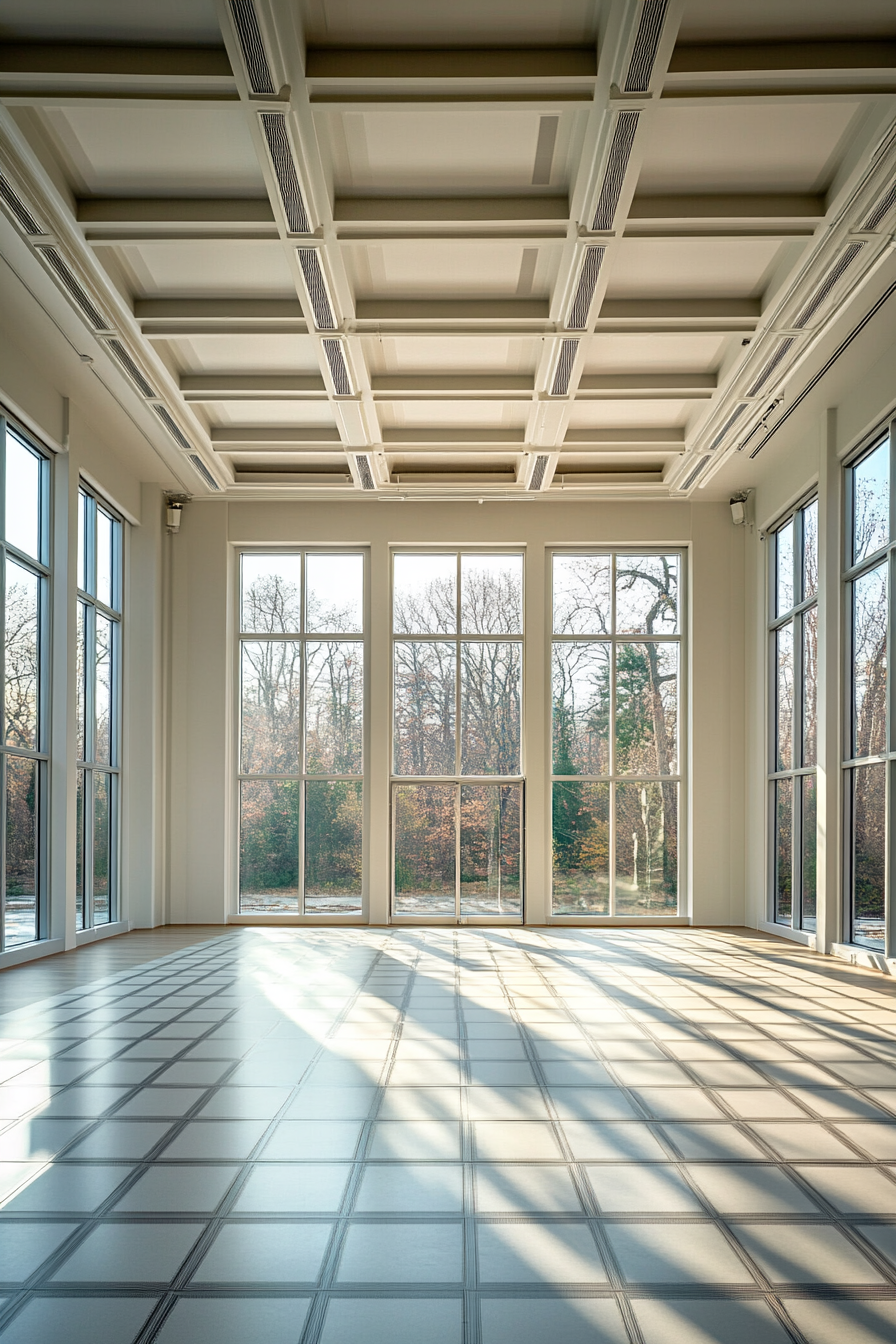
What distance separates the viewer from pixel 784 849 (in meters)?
13.5

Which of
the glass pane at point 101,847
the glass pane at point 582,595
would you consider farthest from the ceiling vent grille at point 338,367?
the glass pane at point 101,847

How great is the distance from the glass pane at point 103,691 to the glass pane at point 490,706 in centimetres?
478

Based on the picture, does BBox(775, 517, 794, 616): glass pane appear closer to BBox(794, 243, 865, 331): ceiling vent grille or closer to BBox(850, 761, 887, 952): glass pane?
BBox(850, 761, 887, 952): glass pane

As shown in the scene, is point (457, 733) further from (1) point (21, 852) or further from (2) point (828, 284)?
(2) point (828, 284)

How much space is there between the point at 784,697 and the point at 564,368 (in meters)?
5.33

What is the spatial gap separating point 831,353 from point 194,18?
660cm

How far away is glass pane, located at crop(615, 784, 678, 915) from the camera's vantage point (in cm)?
1505

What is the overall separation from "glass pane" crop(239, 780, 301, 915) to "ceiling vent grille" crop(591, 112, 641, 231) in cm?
938

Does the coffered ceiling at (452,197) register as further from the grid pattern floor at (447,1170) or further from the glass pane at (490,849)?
the grid pattern floor at (447,1170)

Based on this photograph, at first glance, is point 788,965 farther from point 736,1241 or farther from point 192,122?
point 192,122

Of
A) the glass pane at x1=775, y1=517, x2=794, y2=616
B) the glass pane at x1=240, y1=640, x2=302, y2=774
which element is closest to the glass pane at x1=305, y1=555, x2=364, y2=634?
the glass pane at x1=240, y1=640, x2=302, y2=774

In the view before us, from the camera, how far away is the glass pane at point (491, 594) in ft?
50.6

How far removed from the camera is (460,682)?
1533 cm

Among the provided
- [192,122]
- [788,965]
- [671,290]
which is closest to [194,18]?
[192,122]
